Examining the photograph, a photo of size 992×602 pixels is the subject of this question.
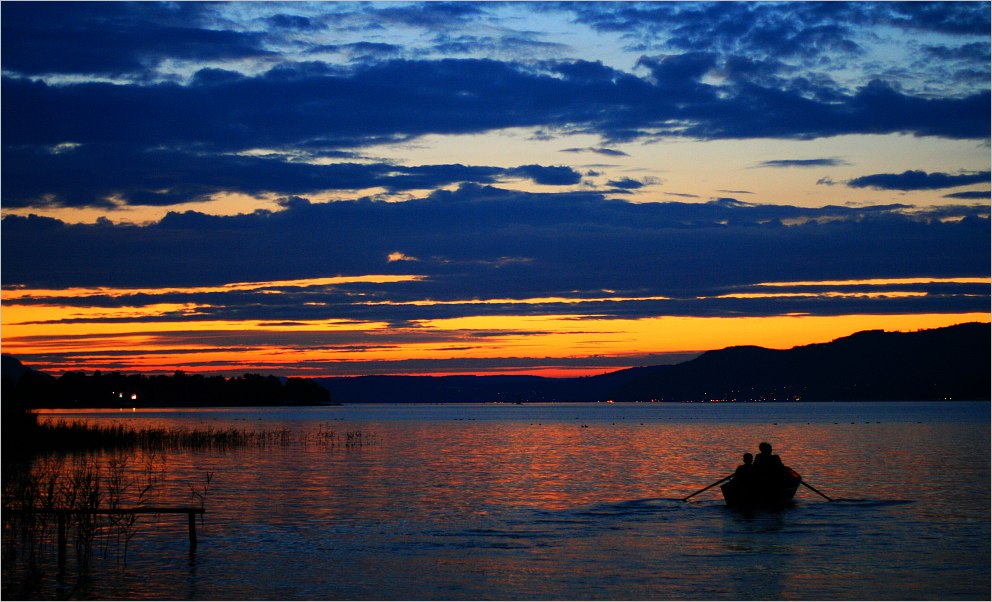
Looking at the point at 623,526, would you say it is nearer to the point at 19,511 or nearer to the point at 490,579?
the point at 490,579

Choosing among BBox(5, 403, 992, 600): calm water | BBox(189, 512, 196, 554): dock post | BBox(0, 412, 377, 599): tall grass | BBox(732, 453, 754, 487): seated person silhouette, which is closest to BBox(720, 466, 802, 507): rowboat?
BBox(732, 453, 754, 487): seated person silhouette

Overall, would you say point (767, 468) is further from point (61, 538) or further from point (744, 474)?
point (61, 538)

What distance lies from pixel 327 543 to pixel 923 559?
61.5 ft

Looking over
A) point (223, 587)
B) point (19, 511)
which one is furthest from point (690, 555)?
point (19, 511)

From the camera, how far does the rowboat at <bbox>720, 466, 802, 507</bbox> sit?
47.6m

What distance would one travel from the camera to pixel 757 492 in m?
47.6

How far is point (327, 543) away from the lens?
36.8 m

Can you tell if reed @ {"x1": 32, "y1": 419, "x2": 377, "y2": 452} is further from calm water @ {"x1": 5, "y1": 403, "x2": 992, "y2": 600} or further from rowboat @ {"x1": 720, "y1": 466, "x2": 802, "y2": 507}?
rowboat @ {"x1": 720, "y1": 466, "x2": 802, "y2": 507}

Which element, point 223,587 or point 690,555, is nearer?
point 223,587

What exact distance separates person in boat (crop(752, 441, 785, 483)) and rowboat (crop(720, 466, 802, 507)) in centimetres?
17

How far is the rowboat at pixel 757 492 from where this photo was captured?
156 ft

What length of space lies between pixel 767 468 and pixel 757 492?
4.30 ft

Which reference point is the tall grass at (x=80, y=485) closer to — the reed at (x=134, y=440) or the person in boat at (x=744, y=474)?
the reed at (x=134, y=440)

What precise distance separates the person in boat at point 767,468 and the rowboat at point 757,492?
0.57ft
